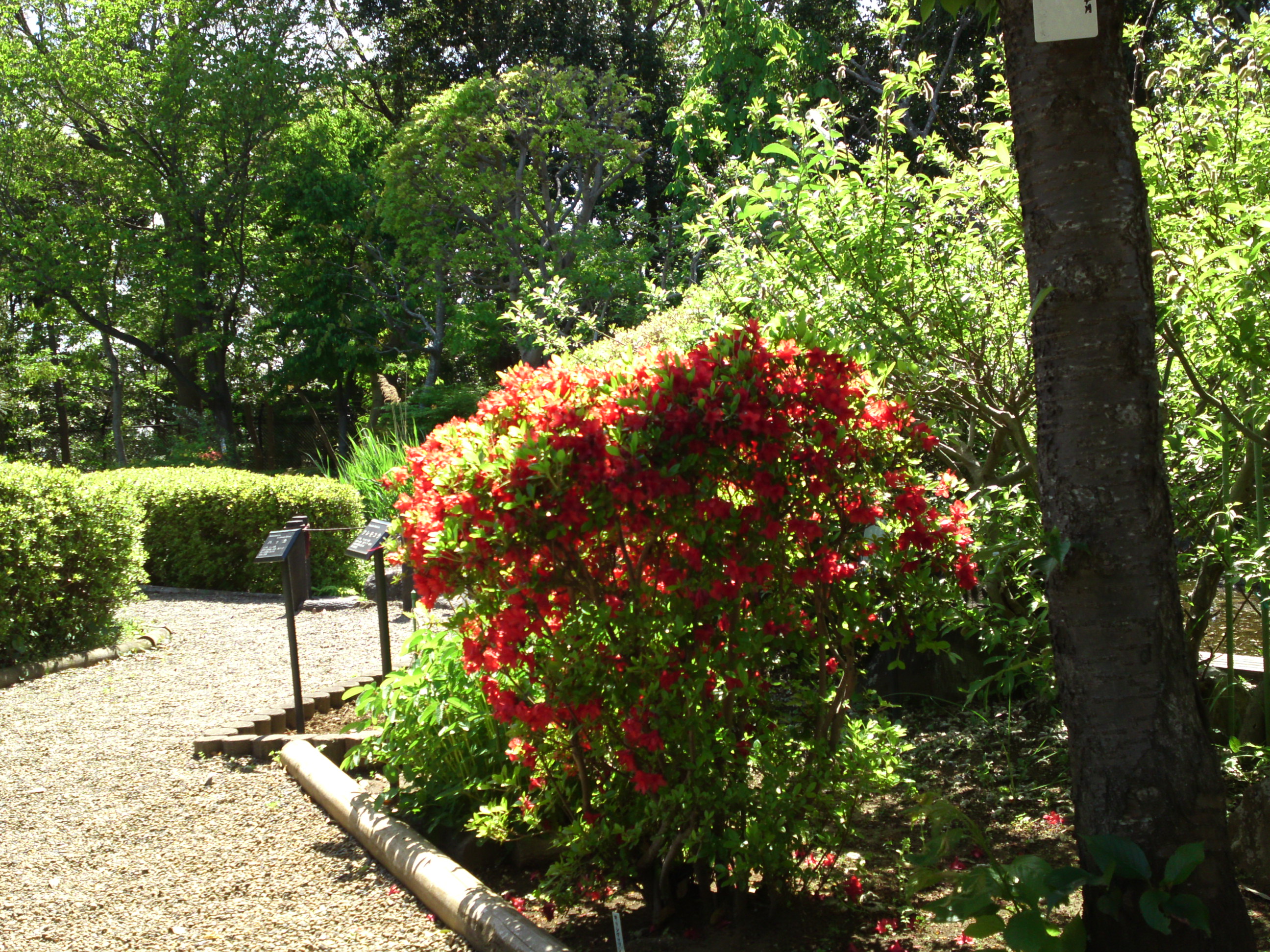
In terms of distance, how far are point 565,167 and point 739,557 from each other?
15.5 metres

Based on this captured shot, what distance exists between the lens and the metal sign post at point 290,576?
5043mm

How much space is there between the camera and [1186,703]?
2172 millimetres

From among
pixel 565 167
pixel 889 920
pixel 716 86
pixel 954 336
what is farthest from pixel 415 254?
pixel 889 920

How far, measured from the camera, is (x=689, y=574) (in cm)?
265

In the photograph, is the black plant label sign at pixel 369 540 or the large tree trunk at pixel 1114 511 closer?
the large tree trunk at pixel 1114 511

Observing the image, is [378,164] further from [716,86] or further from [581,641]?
[581,641]

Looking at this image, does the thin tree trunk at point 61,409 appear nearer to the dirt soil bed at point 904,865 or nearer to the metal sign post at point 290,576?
the metal sign post at point 290,576

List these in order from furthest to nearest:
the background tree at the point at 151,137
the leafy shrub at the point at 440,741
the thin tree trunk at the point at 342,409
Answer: the thin tree trunk at the point at 342,409, the background tree at the point at 151,137, the leafy shrub at the point at 440,741

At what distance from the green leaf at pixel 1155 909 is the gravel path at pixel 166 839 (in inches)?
76.4

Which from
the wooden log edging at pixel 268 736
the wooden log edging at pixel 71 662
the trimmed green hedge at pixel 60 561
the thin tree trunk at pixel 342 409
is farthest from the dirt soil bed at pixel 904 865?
the thin tree trunk at pixel 342 409

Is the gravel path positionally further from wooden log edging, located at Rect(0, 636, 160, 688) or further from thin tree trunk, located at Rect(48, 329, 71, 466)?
thin tree trunk, located at Rect(48, 329, 71, 466)

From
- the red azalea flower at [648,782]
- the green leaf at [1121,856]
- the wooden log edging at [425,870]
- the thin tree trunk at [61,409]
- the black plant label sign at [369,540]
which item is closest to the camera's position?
the green leaf at [1121,856]

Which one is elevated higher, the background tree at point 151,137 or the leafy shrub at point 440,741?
the background tree at point 151,137

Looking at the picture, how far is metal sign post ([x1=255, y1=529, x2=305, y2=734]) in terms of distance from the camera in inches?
199
